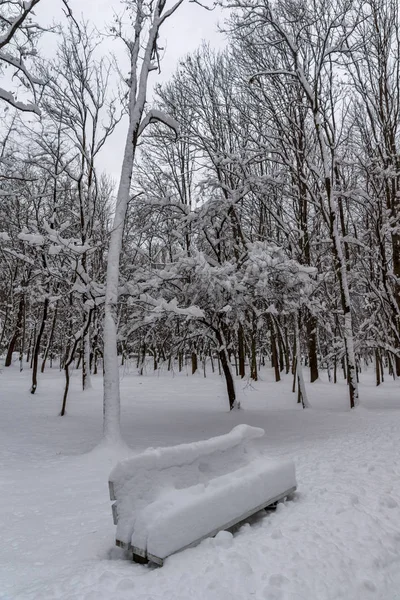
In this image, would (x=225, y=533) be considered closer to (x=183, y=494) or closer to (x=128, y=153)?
(x=183, y=494)

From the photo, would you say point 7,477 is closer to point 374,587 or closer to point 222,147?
point 374,587

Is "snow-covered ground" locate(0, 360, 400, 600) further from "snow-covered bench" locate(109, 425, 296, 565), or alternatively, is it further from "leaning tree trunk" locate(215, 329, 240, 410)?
"leaning tree trunk" locate(215, 329, 240, 410)

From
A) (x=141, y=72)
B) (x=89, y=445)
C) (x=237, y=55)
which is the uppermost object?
(x=237, y=55)

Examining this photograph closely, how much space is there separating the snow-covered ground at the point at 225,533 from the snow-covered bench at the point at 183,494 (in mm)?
135

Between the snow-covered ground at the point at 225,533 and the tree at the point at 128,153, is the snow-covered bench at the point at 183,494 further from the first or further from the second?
the tree at the point at 128,153

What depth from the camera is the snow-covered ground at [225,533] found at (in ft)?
9.37

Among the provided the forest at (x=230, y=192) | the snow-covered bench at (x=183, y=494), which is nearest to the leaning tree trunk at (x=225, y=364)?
the forest at (x=230, y=192)

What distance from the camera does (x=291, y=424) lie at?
10.8 meters

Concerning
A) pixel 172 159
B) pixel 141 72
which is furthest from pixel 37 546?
pixel 172 159

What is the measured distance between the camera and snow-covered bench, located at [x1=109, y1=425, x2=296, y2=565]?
3127mm

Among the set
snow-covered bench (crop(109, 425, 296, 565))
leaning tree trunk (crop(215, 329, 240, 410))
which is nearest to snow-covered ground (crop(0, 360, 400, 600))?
snow-covered bench (crop(109, 425, 296, 565))

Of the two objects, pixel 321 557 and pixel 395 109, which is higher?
pixel 395 109

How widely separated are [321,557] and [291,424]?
777 cm

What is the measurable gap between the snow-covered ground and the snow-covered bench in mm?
135
